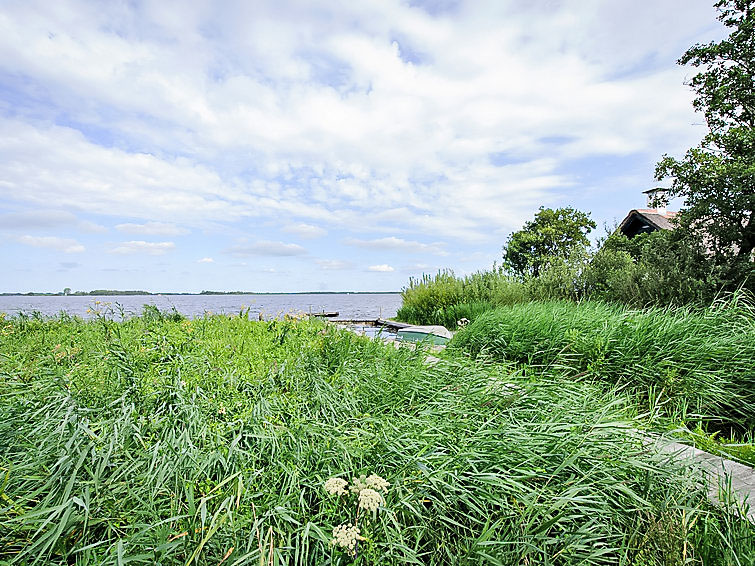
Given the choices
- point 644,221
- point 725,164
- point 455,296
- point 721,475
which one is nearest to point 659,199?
point 725,164

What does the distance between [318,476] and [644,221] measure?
20962mm

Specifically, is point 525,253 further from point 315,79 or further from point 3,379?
point 3,379

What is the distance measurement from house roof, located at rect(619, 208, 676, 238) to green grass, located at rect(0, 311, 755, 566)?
18.8 m

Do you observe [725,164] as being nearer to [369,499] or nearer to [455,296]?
[455,296]

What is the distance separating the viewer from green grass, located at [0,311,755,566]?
1413mm

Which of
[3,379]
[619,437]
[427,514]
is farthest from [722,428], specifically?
[3,379]

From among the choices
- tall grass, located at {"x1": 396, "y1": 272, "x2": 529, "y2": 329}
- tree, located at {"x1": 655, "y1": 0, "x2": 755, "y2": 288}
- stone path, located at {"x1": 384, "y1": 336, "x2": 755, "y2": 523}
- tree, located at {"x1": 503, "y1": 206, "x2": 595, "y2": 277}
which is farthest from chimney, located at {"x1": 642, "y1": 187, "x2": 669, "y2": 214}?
tree, located at {"x1": 503, "y1": 206, "x2": 595, "y2": 277}

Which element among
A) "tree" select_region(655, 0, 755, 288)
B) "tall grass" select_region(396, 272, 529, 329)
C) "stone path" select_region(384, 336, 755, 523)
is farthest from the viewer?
"tall grass" select_region(396, 272, 529, 329)

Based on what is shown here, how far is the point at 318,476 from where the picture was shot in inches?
65.6

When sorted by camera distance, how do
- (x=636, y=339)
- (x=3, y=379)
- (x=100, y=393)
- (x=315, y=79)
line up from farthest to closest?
(x=315, y=79)
(x=636, y=339)
(x=3, y=379)
(x=100, y=393)

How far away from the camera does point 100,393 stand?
230 cm

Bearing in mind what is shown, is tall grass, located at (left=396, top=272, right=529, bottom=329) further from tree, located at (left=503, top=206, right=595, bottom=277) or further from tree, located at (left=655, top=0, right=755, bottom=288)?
tree, located at (left=503, top=206, right=595, bottom=277)

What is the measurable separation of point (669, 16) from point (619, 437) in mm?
7288

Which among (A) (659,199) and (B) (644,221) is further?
(B) (644,221)
